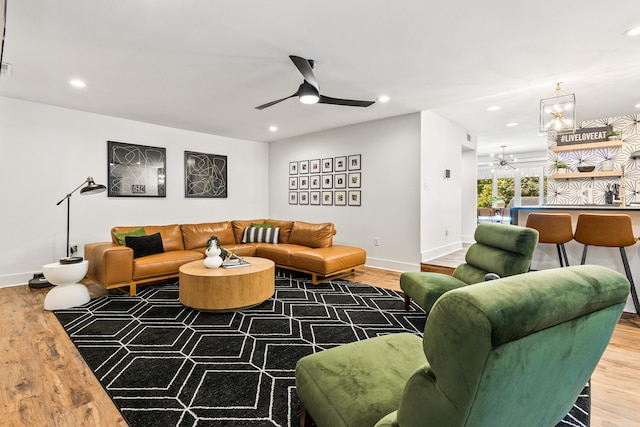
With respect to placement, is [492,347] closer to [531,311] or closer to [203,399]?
[531,311]

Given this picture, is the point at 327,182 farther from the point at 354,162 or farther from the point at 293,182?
the point at 293,182

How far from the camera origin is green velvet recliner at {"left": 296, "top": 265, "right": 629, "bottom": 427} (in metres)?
0.66

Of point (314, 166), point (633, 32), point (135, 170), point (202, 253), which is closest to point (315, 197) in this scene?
point (314, 166)

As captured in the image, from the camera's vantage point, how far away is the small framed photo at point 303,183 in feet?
20.6

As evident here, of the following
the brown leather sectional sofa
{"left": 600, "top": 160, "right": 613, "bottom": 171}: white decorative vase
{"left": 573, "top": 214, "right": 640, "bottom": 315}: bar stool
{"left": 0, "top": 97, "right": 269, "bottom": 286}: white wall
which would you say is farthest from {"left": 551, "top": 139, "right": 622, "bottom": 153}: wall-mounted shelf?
{"left": 0, "top": 97, "right": 269, "bottom": 286}: white wall

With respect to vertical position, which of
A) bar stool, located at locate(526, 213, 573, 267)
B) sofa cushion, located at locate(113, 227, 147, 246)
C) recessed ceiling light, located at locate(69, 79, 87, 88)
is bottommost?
sofa cushion, located at locate(113, 227, 147, 246)

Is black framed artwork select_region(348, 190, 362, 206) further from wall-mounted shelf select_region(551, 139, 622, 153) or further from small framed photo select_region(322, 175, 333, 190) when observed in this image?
wall-mounted shelf select_region(551, 139, 622, 153)

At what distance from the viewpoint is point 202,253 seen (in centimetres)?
450

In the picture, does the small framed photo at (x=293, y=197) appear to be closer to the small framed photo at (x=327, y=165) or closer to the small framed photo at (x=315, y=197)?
the small framed photo at (x=315, y=197)

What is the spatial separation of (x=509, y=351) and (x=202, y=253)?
14.4ft

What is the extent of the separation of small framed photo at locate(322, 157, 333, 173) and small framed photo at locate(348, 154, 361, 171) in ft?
1.46

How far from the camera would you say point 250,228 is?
543 centimetres

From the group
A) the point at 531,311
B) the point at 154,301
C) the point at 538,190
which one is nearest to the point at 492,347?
the point at 531,311

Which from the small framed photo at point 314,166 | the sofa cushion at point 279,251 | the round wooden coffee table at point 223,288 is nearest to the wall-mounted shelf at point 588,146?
the small framed photo at point 314,166
